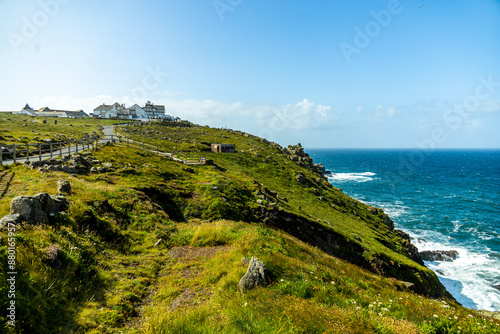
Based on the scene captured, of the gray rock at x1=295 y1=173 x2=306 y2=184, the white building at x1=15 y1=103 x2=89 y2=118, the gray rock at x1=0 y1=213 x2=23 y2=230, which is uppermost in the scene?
the white building at x1=15 y1=103 x2=89 y2=118

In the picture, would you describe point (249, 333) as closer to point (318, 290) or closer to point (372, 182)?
point (318, 290)

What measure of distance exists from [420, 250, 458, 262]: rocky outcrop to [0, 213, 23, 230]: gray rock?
5352 cm

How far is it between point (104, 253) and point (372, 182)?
377ft

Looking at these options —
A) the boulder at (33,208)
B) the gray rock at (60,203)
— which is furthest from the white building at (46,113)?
the boulder at (33,208)

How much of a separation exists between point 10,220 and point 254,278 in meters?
9.43

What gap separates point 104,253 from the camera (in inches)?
427

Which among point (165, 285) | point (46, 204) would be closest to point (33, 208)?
point (46, 204)

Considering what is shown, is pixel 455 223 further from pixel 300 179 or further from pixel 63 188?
pixel 63 188

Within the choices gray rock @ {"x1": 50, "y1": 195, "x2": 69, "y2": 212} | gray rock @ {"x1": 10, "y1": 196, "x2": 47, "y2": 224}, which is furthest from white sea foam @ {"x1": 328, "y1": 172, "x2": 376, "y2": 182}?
gray rock @ {"x1": 10, "y1": 196, "x2": 47, "y2": 224}

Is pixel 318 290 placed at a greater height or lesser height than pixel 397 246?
greater

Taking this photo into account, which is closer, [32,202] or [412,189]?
[32,202]

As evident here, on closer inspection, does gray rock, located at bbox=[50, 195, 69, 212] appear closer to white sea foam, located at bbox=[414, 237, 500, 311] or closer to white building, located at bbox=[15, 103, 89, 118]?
white sea foam, located at bbox=[414, 237, 500, 311]

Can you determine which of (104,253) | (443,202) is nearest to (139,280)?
(104,253)

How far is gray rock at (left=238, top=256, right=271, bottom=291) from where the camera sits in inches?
323
